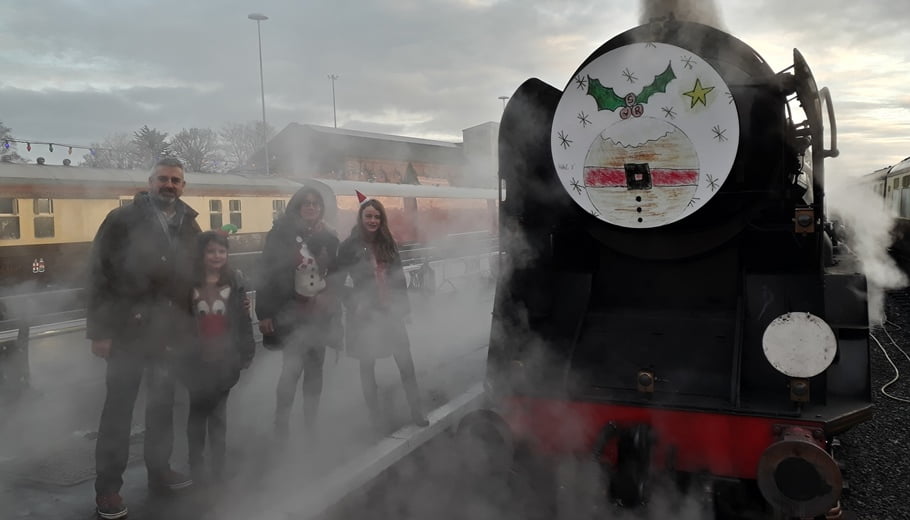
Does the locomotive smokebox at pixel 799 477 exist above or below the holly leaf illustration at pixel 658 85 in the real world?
below

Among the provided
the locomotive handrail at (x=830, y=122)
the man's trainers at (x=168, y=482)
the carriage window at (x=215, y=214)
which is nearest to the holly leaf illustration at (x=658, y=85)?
the locomotive handrail at (x=830, y=122)

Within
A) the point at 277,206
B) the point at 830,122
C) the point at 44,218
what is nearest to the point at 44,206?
the point at 44,218

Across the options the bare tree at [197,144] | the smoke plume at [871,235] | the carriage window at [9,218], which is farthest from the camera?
the smoke plume at [871,235]

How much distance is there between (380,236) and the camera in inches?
130

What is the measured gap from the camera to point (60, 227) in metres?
8.13

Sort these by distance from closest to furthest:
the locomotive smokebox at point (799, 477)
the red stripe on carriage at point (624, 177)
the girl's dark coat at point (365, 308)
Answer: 1. the locomotive smokebox at point (799, 477)
2. the red stripe on carriage at point (624, 177)
3. the girl's dark coat at point (365, 308)

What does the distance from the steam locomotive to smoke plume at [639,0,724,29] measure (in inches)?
41.9

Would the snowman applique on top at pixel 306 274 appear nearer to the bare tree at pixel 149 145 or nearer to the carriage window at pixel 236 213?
the bare tree at pixel 149 145

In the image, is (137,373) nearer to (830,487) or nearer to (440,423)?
(440,423)

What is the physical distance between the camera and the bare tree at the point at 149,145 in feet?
19.6

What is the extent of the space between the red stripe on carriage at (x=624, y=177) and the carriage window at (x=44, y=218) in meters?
8.01

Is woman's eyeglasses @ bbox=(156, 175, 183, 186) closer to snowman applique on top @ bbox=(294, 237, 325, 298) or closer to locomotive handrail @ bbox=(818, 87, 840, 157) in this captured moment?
snowman applique on top @ bbox=(294, 237, 325, 298)

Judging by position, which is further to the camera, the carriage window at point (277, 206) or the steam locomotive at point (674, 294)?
the carriage window at point (277, 206)

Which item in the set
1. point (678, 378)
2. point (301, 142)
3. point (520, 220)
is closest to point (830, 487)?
point (678, 378)
